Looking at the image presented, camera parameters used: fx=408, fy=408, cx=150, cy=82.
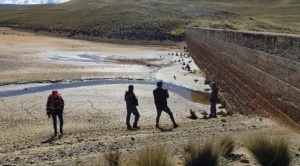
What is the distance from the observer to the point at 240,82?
53.7 ft

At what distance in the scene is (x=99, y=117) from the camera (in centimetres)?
1653

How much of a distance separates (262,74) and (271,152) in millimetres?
6397

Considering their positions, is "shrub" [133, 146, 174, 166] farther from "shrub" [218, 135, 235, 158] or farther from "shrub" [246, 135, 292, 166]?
"shrub" [218, 135, 235, 158]

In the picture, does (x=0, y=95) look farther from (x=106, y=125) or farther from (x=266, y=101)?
(x=266, y=101)

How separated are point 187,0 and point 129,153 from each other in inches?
5714

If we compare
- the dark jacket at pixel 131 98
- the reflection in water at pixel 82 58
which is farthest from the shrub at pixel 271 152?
the reflection in water at pixel 82 58

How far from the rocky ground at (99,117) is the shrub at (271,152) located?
612 millimetres

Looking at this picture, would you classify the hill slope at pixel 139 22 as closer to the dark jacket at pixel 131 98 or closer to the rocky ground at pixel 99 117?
the rocky ground at pixel 99 117

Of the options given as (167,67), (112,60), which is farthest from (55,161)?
(112,60)

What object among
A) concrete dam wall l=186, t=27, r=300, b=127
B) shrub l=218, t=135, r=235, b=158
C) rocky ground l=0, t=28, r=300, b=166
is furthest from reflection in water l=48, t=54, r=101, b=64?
shrub l=218, t=135, r=235, b=158

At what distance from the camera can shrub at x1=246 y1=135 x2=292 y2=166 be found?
702 centimetres

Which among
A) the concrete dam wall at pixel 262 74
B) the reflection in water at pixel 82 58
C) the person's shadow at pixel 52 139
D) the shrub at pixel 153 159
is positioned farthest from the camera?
the reflection in water at pixel 82 58

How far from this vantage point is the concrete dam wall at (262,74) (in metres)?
10.6

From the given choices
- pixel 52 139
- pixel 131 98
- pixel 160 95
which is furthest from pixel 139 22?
pixel 52 139
